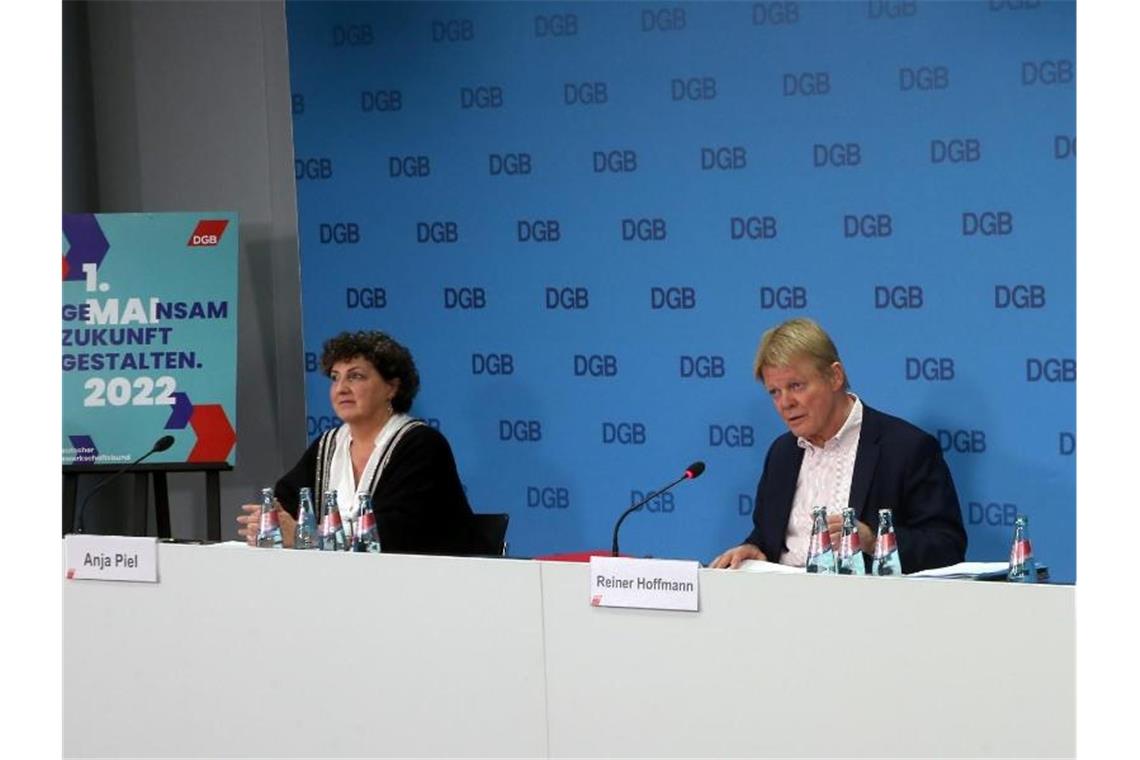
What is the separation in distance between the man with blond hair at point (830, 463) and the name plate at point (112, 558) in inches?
58.5

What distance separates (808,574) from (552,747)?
0.62 m

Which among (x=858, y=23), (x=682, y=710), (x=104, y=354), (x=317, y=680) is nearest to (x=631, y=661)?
(x=682, y=710)

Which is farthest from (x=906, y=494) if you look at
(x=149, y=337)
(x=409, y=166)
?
(x=149, y=337)

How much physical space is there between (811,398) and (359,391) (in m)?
1.33

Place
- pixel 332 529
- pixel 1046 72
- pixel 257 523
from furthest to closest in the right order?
1. pixel 1046 72
2. pixel 257 523
3. pixel 332 529

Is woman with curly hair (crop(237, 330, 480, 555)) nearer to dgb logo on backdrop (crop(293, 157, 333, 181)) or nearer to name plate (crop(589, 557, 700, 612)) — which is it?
name plate (crop(589, 557, 700, 612))

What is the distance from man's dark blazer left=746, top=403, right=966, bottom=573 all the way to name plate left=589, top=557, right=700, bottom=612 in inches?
37.8

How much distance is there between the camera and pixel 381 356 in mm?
4543

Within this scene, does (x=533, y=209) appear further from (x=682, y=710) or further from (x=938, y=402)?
(x=682, y=710)

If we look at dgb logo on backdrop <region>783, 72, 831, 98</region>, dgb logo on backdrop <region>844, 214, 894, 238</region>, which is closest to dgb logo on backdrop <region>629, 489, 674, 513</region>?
dgb logo on backdrop <region>844, 214, 894, 238</region>

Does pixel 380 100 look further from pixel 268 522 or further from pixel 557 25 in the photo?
pixel 268 522

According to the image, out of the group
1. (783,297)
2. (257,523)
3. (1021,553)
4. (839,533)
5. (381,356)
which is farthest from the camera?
(783,297)

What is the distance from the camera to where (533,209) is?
5.70 m

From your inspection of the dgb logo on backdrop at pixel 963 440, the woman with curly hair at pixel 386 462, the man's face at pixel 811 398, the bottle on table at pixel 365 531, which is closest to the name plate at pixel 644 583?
the bottle on table at pixel 365 531
